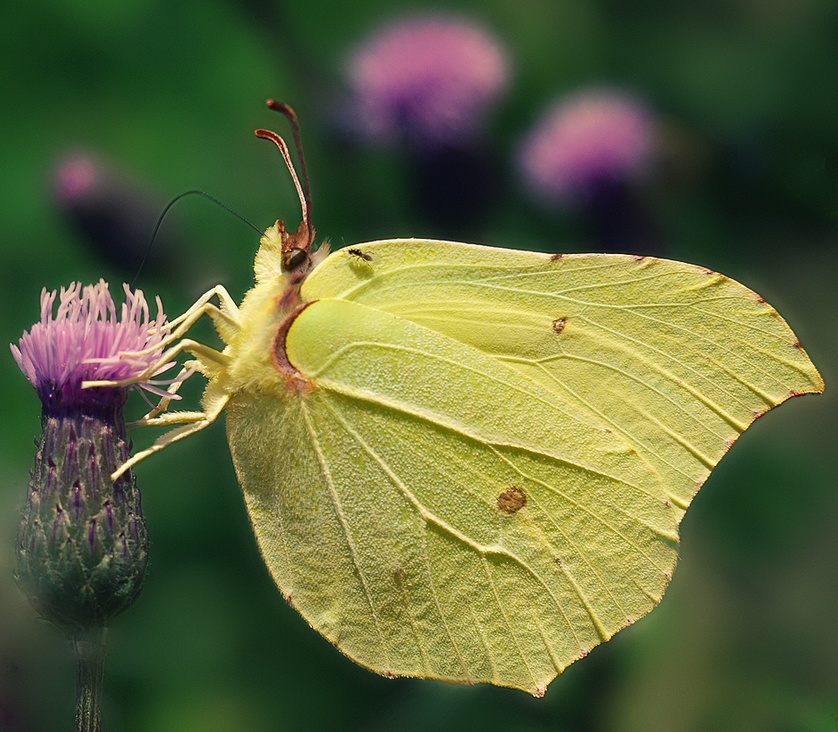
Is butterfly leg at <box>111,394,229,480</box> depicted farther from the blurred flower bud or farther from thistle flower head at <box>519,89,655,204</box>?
thistle flower head at <box>519,89,655,204</box>

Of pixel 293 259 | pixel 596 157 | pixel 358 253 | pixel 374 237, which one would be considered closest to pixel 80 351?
pixel 293 259

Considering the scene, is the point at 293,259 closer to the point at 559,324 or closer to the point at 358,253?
the point at 358,253

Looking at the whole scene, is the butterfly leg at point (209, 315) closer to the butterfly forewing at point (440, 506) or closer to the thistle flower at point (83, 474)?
the thistle flower at point (83, 474)

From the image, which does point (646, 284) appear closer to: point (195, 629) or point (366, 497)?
point (366, 497)

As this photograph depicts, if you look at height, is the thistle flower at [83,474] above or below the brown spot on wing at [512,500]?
above

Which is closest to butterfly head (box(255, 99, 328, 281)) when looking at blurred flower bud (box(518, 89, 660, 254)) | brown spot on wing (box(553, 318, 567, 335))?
brown spot on wing (box(553, 318, 567, 335))

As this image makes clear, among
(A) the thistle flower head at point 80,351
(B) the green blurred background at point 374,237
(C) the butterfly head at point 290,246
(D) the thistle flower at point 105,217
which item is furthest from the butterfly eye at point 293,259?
(D) the thistle flower at point 105,217
